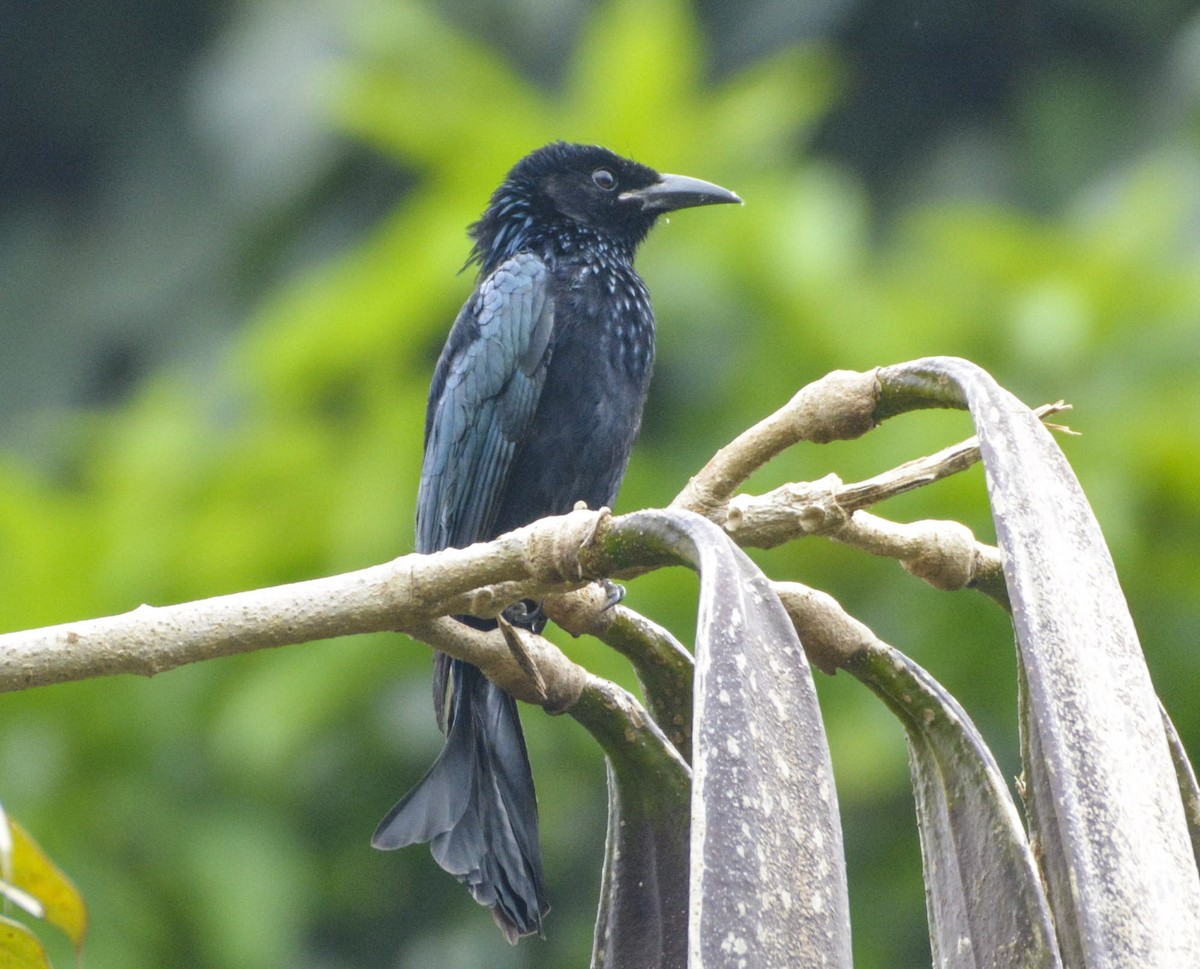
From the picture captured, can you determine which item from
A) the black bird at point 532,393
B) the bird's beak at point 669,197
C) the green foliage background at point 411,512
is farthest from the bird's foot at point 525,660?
the green foliage background at point 411,512

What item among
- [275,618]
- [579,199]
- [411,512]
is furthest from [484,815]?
[411,512]

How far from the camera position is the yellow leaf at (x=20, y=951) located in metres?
1.51

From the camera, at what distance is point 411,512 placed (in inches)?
217

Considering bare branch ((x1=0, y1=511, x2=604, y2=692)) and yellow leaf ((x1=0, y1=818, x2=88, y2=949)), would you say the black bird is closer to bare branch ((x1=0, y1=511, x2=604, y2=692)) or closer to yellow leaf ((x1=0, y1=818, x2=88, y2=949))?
bare branch ((x1=0, y1=511, x2=604, y2=692))

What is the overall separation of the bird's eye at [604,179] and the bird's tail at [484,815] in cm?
152

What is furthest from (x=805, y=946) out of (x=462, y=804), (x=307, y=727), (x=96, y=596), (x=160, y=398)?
(x=160, y=398)

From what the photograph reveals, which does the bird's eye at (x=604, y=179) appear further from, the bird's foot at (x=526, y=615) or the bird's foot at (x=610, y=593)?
the bird's foot at (x=610, y=593)

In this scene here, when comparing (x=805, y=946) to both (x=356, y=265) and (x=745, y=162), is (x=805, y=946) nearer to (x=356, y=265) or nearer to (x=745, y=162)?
(x=745, y=162)

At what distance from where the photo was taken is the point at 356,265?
7051 mm

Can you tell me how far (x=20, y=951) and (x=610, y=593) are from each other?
33.4 inches

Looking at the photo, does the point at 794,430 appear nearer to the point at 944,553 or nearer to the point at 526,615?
the point at 944,553

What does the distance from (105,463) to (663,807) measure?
494cm

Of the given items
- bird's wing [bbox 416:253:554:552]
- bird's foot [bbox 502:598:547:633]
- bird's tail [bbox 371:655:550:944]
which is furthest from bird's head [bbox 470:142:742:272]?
bird's tail [bbox 371:655:550:944]

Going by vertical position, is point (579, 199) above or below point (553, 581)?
above
